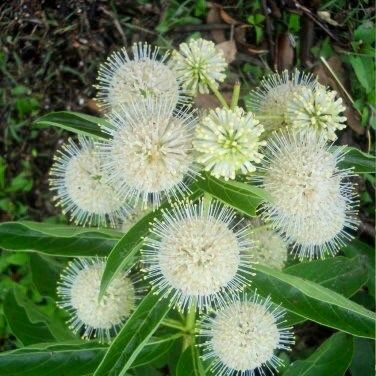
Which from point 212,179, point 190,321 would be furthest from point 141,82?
point 190,321

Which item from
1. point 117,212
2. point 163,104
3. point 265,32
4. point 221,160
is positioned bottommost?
point 117,212

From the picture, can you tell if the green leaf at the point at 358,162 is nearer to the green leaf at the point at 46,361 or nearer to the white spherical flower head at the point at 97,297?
the white spherical flower head at the point at 97,297

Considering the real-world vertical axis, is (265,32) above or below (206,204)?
above

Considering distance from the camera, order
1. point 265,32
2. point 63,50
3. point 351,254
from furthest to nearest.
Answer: point 63,50, point 265,32, point 351,254

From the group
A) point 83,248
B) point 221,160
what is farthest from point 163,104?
point 83,248

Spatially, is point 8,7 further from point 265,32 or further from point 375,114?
point 375,114

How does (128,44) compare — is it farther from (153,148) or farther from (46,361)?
(46,361)
